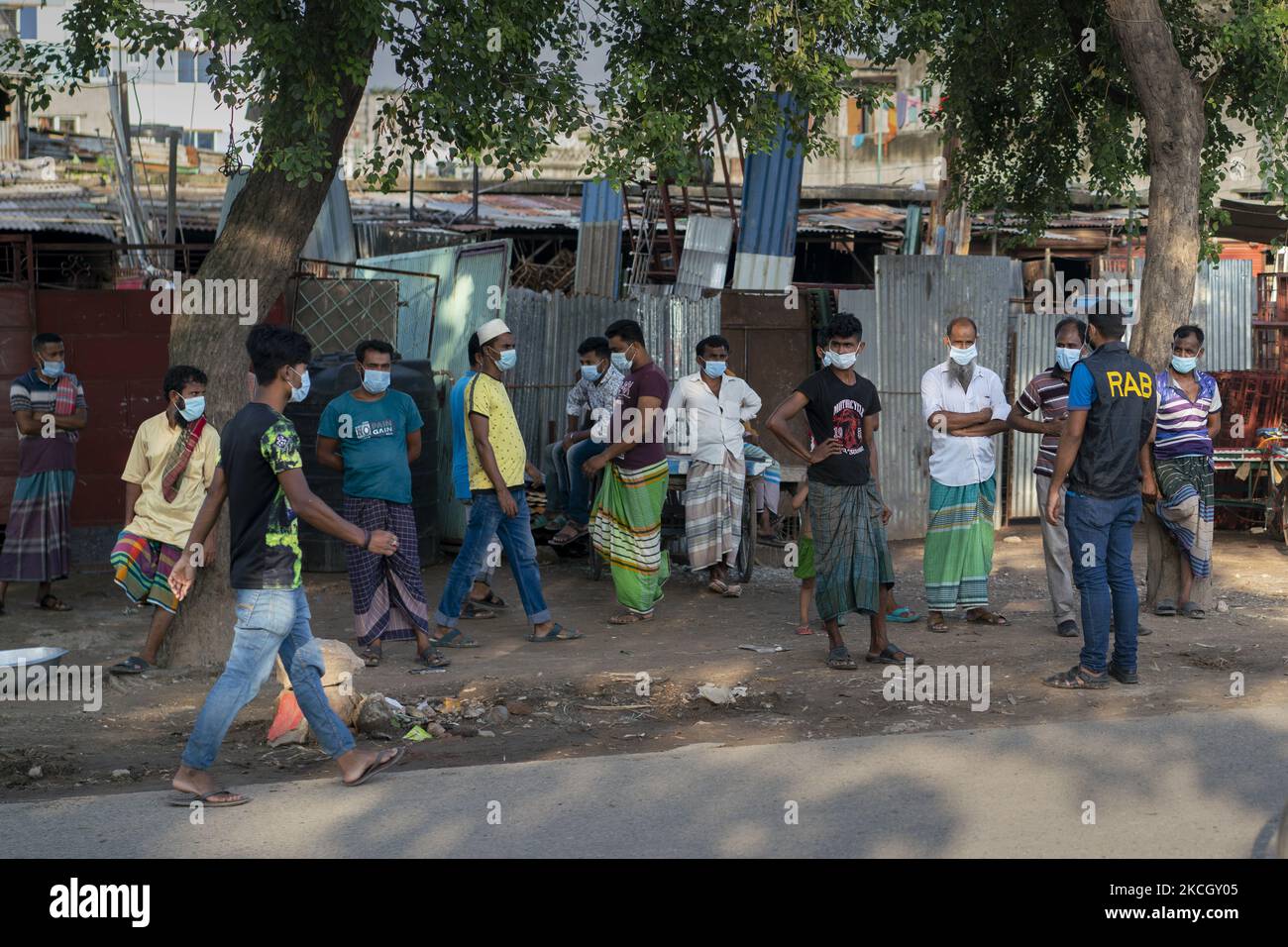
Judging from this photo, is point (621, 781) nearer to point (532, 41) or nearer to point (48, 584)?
point (532, 41)

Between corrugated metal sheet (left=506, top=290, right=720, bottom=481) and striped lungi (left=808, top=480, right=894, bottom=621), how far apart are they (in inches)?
194

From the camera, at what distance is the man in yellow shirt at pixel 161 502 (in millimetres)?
8070

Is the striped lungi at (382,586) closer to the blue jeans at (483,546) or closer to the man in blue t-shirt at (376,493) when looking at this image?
the man in blue t-shirt at (376,493)

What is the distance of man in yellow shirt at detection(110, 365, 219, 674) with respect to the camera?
807 centimetres

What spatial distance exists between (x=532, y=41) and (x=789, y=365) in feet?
18.4

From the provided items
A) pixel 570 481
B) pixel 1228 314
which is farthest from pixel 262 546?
pixel 1228 314

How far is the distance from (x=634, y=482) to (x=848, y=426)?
6.34 feet

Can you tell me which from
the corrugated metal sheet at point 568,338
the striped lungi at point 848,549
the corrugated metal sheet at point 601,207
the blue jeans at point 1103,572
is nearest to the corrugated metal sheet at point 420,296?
A: the corrugated metal sheet at point 568,338

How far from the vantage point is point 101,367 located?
11523mm

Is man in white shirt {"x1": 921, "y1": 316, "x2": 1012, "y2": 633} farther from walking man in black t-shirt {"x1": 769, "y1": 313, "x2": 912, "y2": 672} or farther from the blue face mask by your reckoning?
the blue face mask

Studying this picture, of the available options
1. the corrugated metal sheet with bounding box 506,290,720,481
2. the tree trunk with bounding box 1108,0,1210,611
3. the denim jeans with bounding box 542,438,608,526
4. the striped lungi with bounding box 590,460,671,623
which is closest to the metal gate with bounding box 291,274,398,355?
the corrugated metal sheet with bounding box 506,290,720,481

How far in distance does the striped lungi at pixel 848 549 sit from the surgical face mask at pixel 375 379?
2535 mm

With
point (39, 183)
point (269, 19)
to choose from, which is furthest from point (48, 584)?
point (39, 183)
